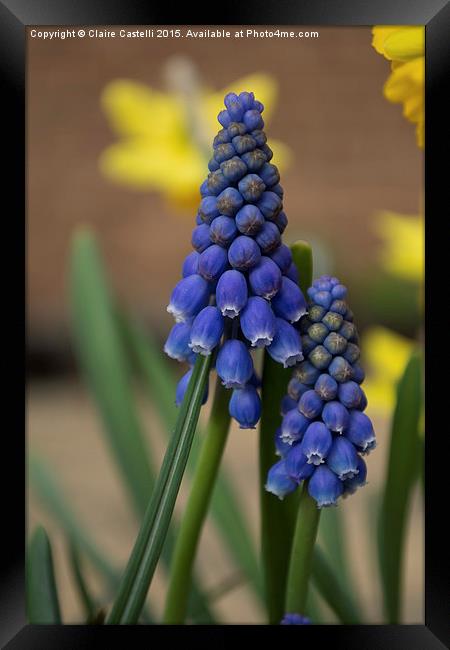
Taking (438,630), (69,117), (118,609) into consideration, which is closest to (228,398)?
(118,609)

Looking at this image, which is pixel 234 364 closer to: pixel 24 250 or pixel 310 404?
pixel 310 404

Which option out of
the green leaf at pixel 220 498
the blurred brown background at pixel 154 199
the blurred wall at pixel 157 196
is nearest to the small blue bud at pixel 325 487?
the green leaf at pixel 220 498

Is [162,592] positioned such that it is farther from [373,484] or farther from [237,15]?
[237,15]

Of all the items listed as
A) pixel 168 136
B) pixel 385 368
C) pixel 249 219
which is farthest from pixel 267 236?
pixel 168 136

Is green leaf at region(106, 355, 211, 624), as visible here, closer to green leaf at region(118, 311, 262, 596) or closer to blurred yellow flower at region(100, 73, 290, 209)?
green leaf at region(118, 311, 262, 596)

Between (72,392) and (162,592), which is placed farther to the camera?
(72,392)
